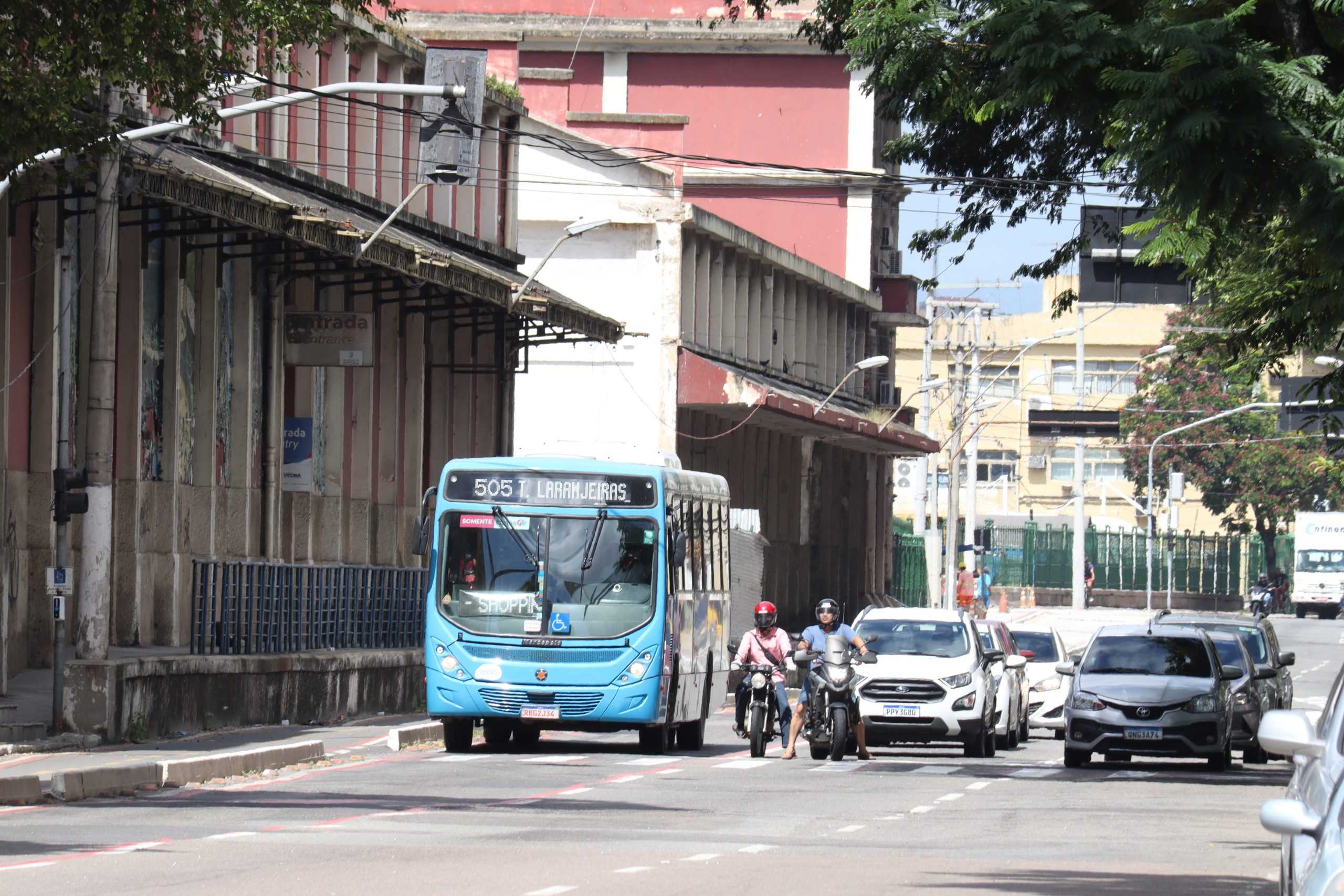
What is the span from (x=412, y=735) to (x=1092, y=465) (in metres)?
94.8

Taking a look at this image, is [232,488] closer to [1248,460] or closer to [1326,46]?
[1326,46]

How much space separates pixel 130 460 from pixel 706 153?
102ft

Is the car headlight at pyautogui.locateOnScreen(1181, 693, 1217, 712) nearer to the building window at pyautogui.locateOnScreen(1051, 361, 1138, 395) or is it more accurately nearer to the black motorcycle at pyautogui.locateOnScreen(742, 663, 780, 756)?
the black motorcycle at pyautogui.locateOnScreen(742, 663, 780, 756)

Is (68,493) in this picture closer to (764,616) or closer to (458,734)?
(458,734)

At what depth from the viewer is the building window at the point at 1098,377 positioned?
111000 mm

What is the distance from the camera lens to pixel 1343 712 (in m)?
8.69

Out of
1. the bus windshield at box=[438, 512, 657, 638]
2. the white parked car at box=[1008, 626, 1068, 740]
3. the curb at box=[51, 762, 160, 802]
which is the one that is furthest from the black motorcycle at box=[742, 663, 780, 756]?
the white parked car at box=[1008, 626, 1068, 740]

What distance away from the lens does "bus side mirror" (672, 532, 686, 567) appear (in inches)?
945

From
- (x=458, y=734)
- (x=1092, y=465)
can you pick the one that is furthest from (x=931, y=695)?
(x=1092, y=465)

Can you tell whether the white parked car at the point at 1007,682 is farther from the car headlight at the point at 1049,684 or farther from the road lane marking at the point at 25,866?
the road lane marking at the point at 25,866

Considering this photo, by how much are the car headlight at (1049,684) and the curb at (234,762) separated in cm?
1472

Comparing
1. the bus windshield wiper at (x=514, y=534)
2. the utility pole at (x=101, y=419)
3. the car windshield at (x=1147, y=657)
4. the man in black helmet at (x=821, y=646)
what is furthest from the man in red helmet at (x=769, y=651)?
the utility pole at (x=101, y=419)

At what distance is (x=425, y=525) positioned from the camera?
77.8 feet

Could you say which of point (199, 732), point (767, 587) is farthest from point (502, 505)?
point (767, 587)
